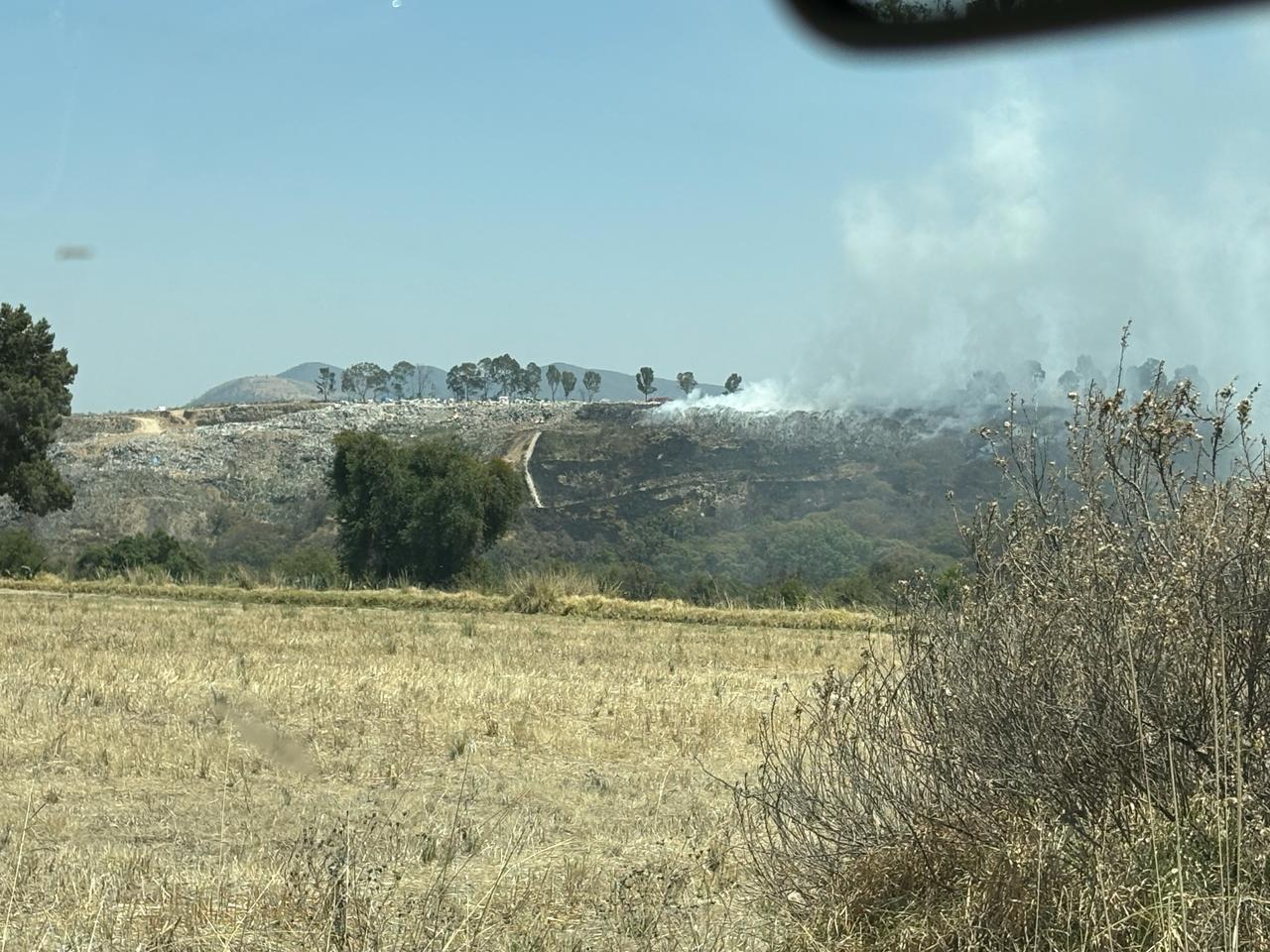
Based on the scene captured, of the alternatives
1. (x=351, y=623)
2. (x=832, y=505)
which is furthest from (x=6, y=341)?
(x=832, y=505)

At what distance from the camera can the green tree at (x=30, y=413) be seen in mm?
42281

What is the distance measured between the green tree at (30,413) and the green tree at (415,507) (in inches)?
327

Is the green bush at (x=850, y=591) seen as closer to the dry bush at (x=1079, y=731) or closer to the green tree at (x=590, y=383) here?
the dry bush at (x=1079, y=731)

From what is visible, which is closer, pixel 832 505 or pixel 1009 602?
pixel 1009 602

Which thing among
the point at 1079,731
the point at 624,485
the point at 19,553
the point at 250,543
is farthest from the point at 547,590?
the point at 624,485

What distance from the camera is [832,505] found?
67688 millimetres

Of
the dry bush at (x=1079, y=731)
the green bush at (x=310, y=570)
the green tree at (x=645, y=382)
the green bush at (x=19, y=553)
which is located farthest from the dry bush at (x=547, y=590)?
the green tree at (x=645, y=382)

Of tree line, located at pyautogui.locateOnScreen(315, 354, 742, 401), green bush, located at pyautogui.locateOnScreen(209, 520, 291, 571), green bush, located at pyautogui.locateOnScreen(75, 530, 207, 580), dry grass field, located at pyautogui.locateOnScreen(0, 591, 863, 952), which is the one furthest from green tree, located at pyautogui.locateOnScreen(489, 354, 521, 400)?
dry grass field, located at pyautogui.locateOnScreen(0, 591, 863, 952)

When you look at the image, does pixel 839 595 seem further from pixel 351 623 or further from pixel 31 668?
pixel 31 668

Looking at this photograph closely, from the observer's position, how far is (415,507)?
4159 cm

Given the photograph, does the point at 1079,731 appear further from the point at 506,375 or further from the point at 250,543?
the point at 506,375

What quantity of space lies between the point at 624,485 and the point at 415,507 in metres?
35.9

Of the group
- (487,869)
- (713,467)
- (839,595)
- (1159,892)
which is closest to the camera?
(1159,892)

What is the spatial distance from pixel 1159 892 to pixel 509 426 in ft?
334
